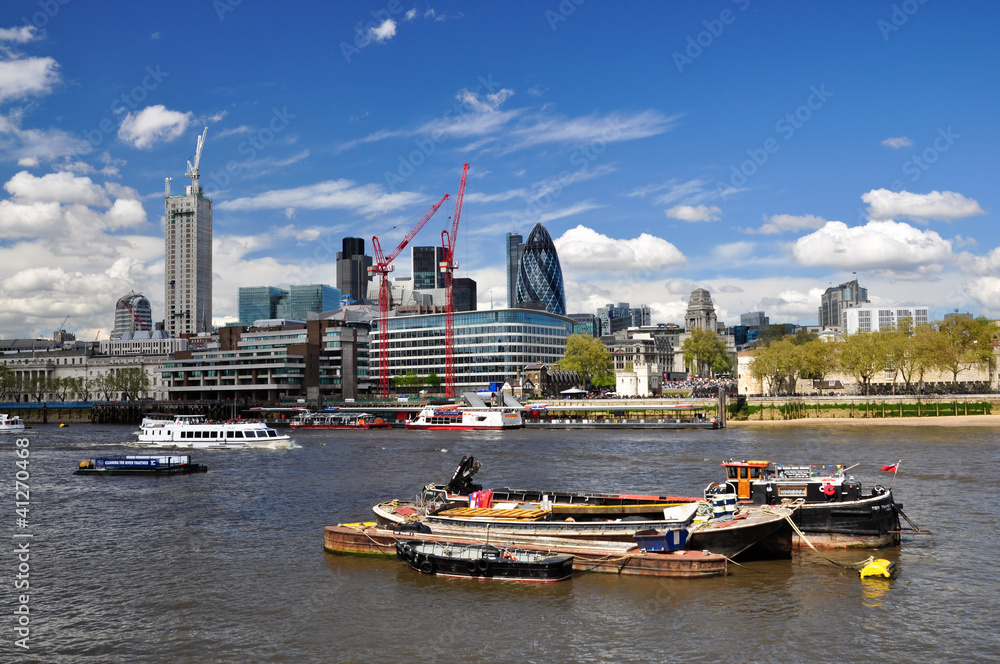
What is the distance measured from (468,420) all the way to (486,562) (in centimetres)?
10310

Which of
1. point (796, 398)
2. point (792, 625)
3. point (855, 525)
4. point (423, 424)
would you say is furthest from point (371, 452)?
point (796, 398)

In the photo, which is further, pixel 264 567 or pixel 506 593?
pixel 264 567

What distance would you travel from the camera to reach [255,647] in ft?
75.2

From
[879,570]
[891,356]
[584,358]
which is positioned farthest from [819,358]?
[879,570]

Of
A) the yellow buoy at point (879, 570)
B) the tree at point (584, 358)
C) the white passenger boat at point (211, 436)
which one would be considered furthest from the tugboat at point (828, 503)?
the tree at point (584, 358)

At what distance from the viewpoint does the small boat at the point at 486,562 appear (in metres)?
28.6

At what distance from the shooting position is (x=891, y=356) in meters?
127

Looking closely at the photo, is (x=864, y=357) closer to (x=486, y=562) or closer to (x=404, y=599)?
(x=486, y=562)

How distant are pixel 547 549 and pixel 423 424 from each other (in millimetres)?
107395

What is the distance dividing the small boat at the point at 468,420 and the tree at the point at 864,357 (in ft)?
184

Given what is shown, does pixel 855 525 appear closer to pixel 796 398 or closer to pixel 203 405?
pixel 796 398

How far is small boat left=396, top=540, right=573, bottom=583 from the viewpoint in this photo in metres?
28.6

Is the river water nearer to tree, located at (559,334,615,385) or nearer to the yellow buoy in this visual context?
the yellow buoy

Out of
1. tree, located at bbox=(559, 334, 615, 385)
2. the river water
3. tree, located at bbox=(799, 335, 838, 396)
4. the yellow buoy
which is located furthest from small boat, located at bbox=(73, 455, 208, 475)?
tree, located at bbox=(559, 334, 615, 385)
